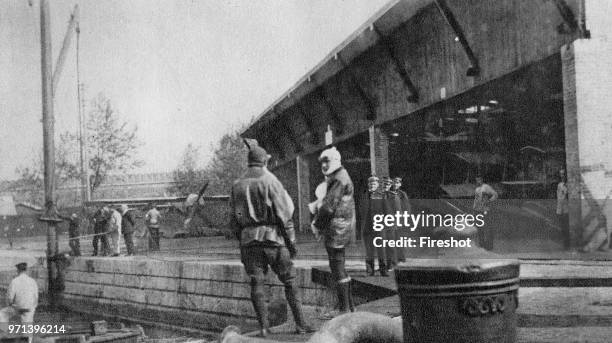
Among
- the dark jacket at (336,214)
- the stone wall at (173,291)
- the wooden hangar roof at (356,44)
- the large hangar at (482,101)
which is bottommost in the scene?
the stone wall at (173,291)

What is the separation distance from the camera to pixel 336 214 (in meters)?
7.46

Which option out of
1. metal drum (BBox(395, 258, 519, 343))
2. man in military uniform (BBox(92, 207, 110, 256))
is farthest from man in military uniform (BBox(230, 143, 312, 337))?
man in military uniform (BBox(92, 207, 110, 256))

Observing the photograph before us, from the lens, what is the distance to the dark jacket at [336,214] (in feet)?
24.4

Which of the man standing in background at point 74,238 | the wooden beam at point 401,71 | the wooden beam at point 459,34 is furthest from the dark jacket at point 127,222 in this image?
the wooden beam at point 459,34

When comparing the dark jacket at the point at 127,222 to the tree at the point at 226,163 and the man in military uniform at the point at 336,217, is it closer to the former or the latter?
the man in military uniform at the point at 336,217

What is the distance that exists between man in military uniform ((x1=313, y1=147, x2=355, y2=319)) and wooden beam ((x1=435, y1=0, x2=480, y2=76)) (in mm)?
6861

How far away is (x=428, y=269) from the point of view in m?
4.11

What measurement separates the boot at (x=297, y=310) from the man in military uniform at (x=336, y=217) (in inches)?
33.4

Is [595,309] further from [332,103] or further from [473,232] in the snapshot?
[332,103]

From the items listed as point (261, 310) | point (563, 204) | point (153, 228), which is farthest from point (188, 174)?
point (261, 310)

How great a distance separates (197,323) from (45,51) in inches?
296

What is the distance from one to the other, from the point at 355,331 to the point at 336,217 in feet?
8.75

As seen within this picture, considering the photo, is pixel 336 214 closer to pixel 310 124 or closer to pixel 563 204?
pixel 563 204

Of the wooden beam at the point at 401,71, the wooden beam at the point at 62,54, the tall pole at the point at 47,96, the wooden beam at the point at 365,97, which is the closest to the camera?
the wooden beam at the point at 401,71
